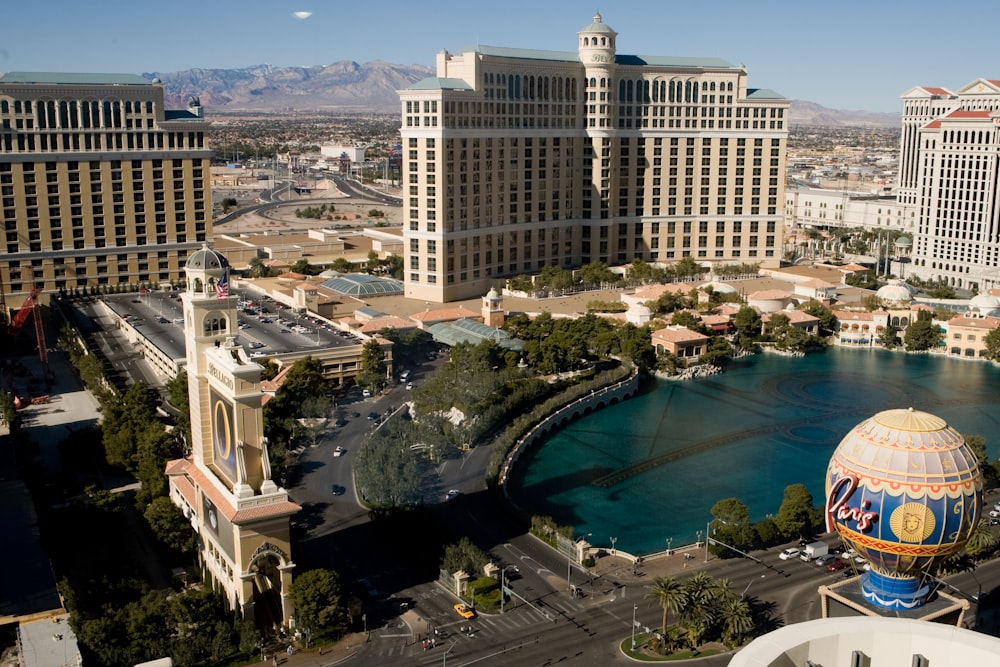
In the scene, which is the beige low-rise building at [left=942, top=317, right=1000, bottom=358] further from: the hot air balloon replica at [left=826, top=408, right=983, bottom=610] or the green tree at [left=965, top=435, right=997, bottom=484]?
the hot air balloon replica at [left=826, top=408, right=983, bottom=610]

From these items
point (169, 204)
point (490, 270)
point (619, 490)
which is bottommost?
point (619, 490)

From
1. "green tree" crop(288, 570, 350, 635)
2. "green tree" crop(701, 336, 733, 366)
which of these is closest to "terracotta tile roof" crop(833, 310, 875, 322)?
"green tree" crop(701, 336, 733, 366)

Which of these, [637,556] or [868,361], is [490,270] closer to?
[868,361]

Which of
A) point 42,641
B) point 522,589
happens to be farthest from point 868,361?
point 42,641

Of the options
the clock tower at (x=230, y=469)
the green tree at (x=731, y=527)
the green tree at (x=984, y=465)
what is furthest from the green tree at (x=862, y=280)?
the clock tower at (x=230, y=469)

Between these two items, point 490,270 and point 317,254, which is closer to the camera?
point 490,270
